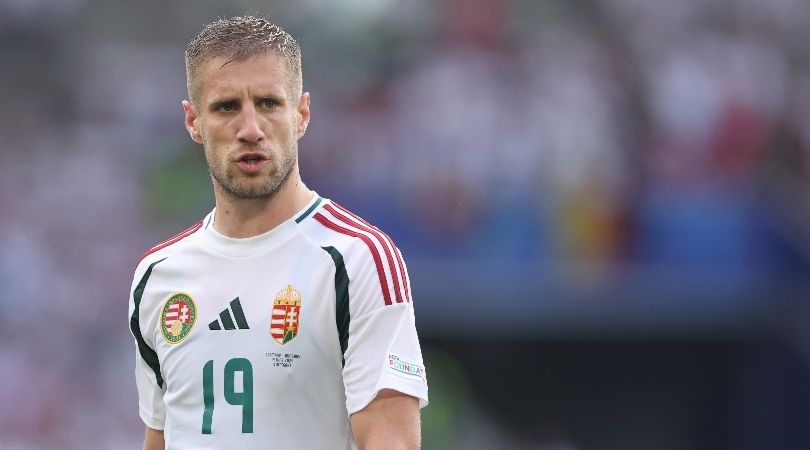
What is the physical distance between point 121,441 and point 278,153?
7.47m

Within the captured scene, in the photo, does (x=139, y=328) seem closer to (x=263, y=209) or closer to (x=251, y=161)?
(x=263, y=209)

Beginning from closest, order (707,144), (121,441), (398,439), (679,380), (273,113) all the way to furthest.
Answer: (398,439) < (273,113) < (121,441) < (707,144) < (679,380)

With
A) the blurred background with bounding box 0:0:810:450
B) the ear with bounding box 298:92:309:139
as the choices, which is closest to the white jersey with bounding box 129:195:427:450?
the ear with bounding box 298:92:309:139

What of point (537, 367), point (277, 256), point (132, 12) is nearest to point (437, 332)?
point (537, 367)

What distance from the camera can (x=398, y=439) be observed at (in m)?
3.44

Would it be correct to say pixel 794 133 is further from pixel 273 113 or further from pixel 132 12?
pixel 273 113

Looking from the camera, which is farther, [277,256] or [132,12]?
[132,12]

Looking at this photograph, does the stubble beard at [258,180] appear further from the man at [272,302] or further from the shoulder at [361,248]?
the shoulder at [361,248]

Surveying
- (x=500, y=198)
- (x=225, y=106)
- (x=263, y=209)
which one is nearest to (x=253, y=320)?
(x=263, y=209)

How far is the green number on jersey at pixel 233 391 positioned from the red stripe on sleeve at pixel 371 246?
413 millimetres

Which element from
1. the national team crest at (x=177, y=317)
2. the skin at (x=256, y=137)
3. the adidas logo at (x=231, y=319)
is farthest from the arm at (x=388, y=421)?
the national team crest at (x=177, y=317)

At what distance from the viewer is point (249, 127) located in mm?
3609

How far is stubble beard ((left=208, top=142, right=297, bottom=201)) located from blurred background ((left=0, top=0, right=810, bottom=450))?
23.7 ft

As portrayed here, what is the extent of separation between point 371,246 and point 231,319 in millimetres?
436
